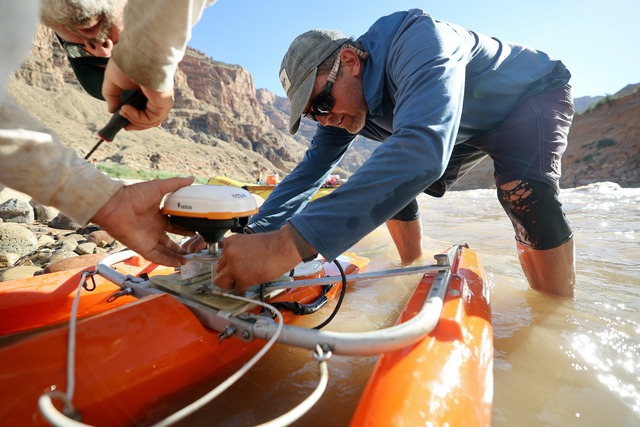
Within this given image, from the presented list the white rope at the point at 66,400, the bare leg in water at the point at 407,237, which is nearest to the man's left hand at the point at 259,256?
the white rope at the point at 66,400

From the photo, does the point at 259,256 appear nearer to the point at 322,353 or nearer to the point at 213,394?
the point at 322,353

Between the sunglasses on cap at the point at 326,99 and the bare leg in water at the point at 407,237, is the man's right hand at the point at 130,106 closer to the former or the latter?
the sunglasses on cap at the point at 326,99

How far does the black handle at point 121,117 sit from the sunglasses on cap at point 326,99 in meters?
0.87

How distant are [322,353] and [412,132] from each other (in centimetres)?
79

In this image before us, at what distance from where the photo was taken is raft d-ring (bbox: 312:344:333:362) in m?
0.94

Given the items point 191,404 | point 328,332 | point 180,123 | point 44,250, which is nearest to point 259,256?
point 328,332

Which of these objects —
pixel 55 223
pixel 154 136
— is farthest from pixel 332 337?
pixel 154 136

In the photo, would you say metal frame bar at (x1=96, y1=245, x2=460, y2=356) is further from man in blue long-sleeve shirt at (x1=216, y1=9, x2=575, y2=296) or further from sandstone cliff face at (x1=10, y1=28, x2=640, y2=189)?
sandstone cliff face at (x1=10, y1=28, x2=640, y2=189)

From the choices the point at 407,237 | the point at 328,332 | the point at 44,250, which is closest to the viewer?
the point at 328,332

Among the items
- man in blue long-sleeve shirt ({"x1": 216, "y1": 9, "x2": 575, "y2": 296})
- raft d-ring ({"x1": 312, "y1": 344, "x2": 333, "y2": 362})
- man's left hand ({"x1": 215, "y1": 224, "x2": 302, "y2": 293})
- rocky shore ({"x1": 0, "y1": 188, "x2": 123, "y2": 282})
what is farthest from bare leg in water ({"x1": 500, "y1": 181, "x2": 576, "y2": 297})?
rocky shore ({"x1": 0, "y1": 188, "x2": 123, "y2": 282})

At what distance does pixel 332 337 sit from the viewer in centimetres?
100

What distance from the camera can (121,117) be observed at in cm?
167

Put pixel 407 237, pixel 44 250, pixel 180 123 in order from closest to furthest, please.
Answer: pixel 407 237, pixel 44 250, pixel 180 123

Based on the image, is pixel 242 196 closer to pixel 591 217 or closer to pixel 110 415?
pixel 110 415
